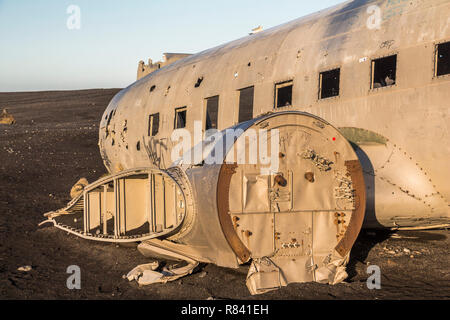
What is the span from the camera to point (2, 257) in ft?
35.1

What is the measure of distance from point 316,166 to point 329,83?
2.79 meters

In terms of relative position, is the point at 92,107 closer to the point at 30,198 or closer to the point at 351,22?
the point at 30,198

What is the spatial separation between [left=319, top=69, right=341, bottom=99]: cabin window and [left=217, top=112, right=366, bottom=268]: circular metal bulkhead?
76.1 inches

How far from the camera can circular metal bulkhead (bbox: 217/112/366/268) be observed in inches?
316

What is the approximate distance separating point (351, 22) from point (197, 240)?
554 cm

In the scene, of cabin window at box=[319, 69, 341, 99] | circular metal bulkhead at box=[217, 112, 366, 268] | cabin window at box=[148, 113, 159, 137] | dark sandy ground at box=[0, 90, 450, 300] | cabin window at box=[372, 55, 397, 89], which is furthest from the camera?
cabin window at box=[148, 113, 159, 137]

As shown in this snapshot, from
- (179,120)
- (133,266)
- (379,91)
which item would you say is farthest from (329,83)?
(133,266)

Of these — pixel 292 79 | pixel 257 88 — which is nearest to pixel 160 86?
pixel 257 88

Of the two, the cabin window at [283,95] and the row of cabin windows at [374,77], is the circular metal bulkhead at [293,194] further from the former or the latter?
the cabin window at [283,95]

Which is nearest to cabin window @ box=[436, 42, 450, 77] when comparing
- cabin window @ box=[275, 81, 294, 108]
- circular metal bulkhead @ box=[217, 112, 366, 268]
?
circular metal bulkhead @ box=[217, 112, 366, 268]

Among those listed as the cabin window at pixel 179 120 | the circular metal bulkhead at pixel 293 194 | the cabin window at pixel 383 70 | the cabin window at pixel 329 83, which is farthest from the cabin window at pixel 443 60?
the cabin window at pixel 179 120

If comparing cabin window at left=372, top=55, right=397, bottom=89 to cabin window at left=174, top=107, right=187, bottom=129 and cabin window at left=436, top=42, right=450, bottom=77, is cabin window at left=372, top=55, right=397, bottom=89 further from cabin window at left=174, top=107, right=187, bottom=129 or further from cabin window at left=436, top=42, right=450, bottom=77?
cabin window at left=174, top=107, right=187, bottom=129

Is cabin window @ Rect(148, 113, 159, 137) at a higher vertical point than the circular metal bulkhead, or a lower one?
higher

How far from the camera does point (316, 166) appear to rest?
8445mm
